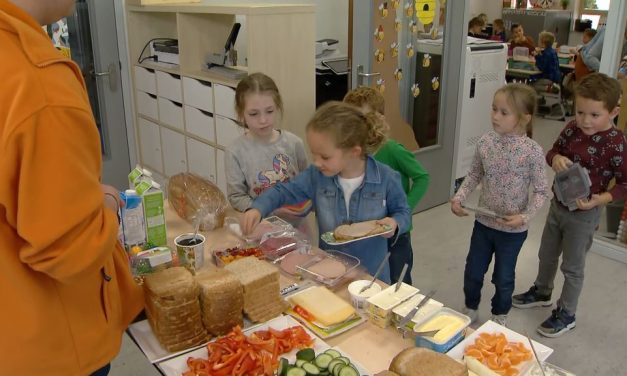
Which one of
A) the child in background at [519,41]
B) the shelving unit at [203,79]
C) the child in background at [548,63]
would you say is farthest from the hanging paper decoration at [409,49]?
the child in background at [519,41]

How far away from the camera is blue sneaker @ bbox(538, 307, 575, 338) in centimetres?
260

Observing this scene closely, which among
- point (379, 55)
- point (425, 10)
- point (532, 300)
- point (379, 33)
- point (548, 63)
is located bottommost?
point (532, 300)

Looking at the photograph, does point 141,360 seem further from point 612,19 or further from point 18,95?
point 612,19

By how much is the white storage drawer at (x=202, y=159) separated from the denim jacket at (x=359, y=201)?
180 centimetres

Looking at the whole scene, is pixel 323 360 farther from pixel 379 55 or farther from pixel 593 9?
pixel 593 9

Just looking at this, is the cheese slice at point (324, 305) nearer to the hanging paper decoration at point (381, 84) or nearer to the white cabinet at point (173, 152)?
the hanging paper decoration at point (381, 84)

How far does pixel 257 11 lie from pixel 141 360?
73.8 inches

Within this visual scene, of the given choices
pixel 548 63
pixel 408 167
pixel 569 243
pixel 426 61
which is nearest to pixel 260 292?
pixel 408 167

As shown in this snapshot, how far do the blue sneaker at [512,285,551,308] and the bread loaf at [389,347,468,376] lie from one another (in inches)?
72.7

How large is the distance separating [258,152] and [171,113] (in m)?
2.02

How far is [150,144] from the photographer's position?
4418 mm

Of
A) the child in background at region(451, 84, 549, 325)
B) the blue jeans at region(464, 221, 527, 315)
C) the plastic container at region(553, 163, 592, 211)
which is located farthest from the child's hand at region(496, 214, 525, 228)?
the plastic container at region(553, 163, 592, 211)

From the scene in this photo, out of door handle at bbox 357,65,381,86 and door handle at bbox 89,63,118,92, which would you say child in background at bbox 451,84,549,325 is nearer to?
door handle at bbox 357,65,381,86

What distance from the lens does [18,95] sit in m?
0.85
